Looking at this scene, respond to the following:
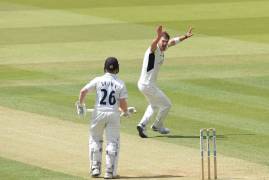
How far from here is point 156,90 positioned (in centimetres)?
2247

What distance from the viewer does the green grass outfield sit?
915 inches

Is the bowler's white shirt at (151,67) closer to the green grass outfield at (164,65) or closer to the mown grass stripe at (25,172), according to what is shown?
the green grass outfield at (164,65)

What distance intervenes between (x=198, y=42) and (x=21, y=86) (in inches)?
413

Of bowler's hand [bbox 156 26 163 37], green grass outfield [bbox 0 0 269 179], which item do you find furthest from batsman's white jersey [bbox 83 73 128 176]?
bowler's hand [bbox 156 26 163 37]

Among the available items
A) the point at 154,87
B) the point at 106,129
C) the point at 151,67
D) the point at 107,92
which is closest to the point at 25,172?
the point at 106,129

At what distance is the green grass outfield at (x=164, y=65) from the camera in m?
23.2

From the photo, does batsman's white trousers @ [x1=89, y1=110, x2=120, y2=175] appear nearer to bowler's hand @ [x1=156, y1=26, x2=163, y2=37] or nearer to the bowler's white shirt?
bowler's hand @ [x1=156, y1=26, x2=163, y2=37]

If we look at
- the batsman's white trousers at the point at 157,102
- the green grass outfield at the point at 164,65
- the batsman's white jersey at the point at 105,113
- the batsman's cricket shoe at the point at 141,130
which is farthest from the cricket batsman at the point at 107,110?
the batsman's white trousers at the point at 157,102

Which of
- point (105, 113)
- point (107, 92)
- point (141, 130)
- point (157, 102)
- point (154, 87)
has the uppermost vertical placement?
point (154, 87)

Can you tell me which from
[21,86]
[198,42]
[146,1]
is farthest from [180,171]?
[146,1]

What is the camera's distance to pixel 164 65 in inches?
1293

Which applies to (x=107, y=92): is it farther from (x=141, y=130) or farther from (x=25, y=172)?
(x=141, y=130)

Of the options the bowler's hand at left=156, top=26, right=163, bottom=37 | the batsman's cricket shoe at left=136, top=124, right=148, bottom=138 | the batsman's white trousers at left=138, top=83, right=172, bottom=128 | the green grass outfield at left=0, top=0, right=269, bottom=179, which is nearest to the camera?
the bowler's hand at left=156, top=26, right=163, bottom=37

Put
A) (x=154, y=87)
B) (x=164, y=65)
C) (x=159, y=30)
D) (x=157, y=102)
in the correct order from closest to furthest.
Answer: (x=159, y=30) < (x=154, y=87) < (x=157, y=102) < (x=164, y=65)
